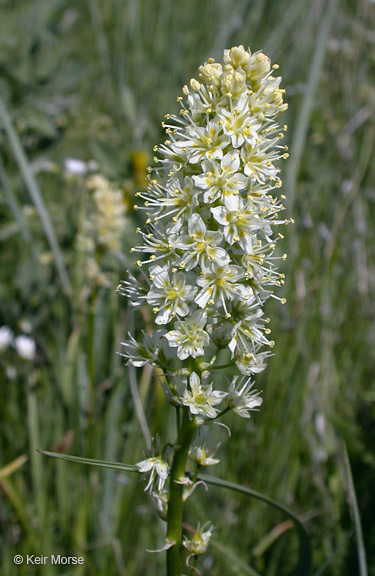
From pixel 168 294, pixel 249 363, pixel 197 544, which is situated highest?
pixel 168 294

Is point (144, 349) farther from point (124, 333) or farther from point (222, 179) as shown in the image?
point (124, 333)

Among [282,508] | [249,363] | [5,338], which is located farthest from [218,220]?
[5,338]

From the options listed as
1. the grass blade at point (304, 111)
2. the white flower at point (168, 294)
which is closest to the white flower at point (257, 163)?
the white flower at point (168, 294)

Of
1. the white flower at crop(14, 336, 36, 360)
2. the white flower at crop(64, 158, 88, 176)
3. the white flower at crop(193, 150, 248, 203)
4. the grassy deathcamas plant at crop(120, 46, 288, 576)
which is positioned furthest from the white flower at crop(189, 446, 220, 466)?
the white flower at crop(64, 158, 88, 176)

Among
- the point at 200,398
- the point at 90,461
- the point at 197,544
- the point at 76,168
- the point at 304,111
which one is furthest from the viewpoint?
the point at 76,168

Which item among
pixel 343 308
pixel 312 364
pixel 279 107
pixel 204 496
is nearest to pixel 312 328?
pixel 312 364

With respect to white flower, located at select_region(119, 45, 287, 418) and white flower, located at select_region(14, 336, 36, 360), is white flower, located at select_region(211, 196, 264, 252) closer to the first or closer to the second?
white flower, located at select_region(119, 45, 287, 418)

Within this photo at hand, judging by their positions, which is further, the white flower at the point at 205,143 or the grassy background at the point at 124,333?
the grassy background at the point at 124,333

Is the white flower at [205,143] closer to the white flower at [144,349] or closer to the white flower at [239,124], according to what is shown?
the white flower at [239,124]
